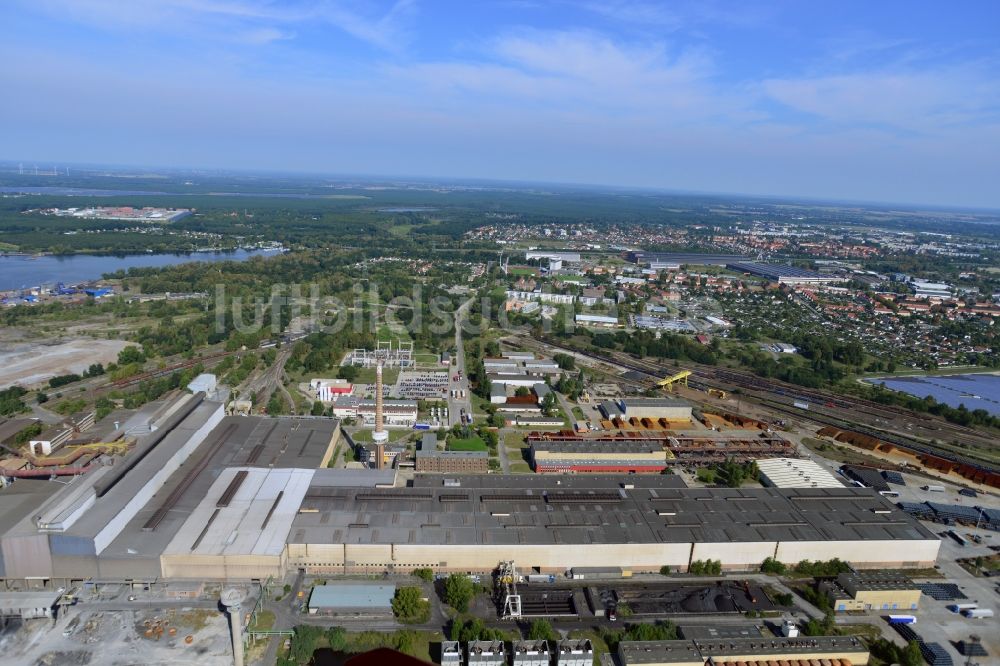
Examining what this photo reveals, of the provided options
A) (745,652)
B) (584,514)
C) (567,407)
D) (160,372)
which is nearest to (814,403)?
(567,407)

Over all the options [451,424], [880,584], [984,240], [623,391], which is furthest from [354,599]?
Result: [984,240]

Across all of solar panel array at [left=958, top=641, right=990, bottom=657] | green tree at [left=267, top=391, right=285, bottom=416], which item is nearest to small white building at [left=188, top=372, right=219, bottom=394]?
green tree at [left=267, top=391, right=285, bottom=416]

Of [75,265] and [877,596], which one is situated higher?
[75,265]

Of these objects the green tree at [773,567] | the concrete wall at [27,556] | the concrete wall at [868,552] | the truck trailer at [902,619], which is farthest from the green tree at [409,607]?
the truck trailer at [902,619]

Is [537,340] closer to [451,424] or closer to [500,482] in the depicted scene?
[451,424]

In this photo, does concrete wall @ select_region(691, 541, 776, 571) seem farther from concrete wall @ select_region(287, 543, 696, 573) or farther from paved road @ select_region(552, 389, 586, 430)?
paved road @ select_region(552, 389, 586, 430)

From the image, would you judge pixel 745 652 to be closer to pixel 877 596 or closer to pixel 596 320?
pixel 877 596
